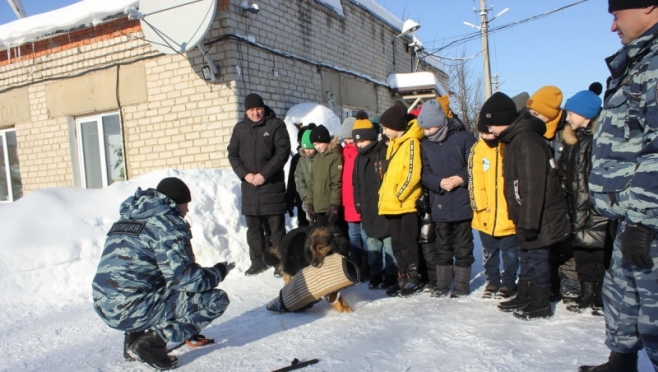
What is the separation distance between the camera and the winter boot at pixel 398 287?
4234 millimetres

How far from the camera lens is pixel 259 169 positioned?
17.7 ft

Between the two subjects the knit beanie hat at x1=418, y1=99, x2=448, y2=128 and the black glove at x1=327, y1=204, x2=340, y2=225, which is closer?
the knit beanie hat at x1=418, y1=99, x2=448, y2=128

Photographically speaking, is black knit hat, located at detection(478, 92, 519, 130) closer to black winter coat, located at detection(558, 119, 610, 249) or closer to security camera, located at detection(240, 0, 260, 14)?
black winter coat, located at detection(558, 119, 610, 249)

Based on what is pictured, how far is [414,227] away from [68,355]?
2.92 m

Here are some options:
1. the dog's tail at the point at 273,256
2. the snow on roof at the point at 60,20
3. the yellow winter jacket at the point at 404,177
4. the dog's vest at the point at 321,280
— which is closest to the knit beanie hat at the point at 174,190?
the dog's vest at the point at 321,280

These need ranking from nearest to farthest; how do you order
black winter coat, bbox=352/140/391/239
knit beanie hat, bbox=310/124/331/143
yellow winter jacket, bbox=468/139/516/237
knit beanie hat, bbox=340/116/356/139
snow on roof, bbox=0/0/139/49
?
yellow winter jacket, bbox=468/139/516/237 → black winter coat, bbox=352/140/391/239 → knit beanie hat, bbox=310/124/331/143 → knit beanie hat, bbox=340/116/356/139 → snow on roof, bbox=0/0/139/49

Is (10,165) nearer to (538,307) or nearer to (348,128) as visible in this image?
(348,128)

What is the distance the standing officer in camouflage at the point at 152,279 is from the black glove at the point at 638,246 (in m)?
2.32

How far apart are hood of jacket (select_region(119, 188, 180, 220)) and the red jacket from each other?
2.23 meters

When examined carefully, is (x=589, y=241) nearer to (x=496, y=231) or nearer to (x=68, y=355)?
(x=496, y=231)

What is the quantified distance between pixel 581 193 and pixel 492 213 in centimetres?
65

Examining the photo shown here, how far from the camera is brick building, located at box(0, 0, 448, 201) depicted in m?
7.25

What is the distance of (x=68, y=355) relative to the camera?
327 centimetres

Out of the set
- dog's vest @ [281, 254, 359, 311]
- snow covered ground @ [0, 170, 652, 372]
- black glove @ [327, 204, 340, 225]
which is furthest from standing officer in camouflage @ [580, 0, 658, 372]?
black glove @ [327, 204, 340, 225]
